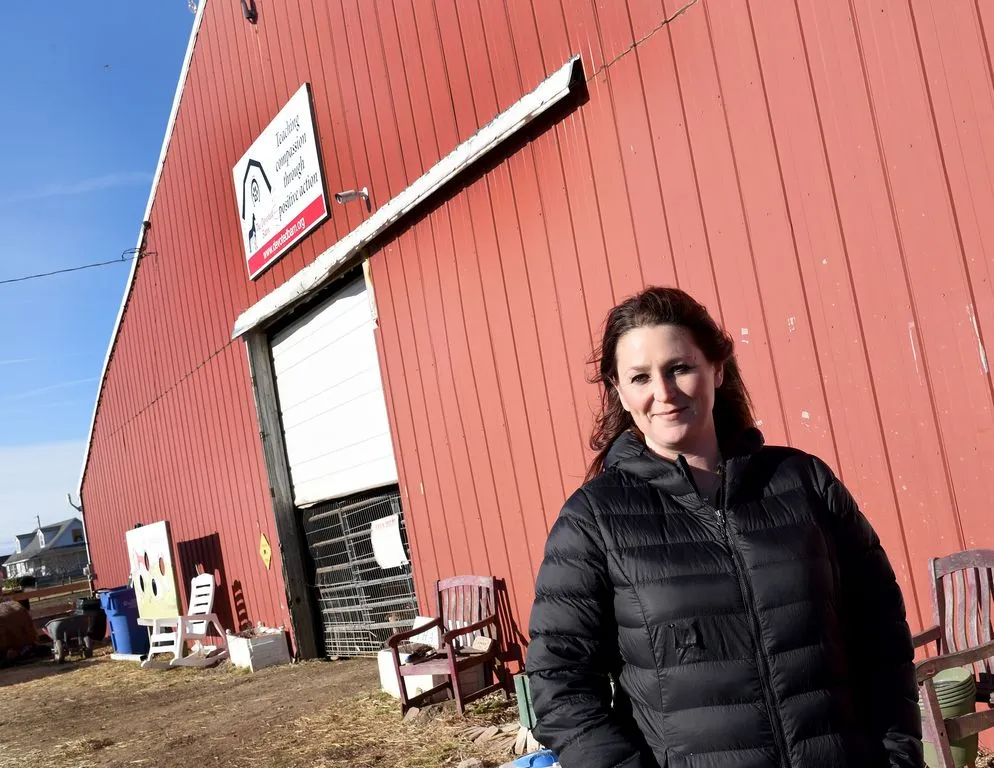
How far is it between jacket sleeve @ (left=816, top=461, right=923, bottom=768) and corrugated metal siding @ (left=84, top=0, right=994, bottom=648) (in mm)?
2181

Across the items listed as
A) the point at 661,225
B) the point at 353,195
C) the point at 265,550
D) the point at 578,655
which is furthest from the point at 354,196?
the point at 578,655

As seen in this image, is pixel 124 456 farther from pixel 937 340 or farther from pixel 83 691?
pixel 937 340

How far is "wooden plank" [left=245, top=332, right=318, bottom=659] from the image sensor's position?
10.1 m

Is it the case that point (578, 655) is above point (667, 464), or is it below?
below

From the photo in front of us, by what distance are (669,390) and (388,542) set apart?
22.1 feet

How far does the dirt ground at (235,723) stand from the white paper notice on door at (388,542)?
1.00 metres

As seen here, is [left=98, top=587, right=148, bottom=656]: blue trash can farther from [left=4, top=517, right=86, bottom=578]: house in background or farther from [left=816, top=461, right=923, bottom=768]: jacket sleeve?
[left=4, top=517, right=86, bottom=578]: house in background

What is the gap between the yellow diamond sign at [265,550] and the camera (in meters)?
10.4

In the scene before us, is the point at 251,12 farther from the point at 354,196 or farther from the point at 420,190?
the point at 420,190

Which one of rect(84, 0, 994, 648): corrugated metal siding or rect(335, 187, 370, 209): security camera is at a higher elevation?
rect(335, 187, 370, 209): security camera

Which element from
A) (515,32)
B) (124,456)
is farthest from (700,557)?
(124,456)

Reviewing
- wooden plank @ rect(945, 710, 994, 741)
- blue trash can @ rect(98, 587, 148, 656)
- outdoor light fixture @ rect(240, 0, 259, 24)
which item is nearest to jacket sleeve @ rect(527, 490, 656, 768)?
wooden plank @ rect(945, 710, 994, 741)

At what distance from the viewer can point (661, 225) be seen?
4984mm

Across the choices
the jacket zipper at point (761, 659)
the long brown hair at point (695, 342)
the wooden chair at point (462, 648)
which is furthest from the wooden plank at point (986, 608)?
the wooden chair at point (462, 648)
